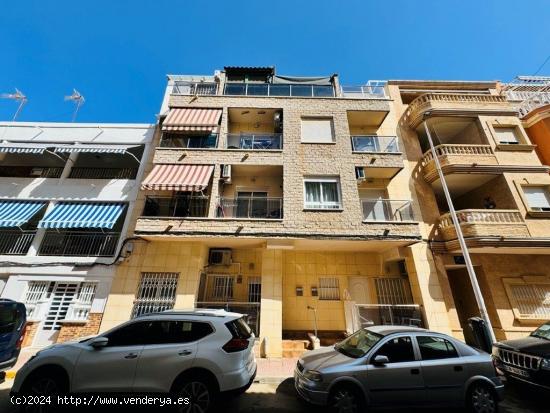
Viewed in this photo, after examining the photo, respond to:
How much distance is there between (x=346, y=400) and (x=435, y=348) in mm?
2301

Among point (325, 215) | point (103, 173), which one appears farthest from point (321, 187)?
point (103, 173)

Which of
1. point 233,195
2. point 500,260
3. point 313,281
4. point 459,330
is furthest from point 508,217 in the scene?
point 233,195

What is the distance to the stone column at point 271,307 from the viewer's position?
8555 millimetres

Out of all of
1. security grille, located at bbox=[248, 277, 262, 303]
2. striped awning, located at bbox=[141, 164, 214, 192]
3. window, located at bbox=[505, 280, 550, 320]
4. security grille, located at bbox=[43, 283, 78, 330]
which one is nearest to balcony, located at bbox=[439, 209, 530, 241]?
window, located at bbox=[505, 280, 550, 320]

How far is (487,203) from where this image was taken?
11.3m

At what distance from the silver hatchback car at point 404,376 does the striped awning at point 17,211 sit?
43.5 ft

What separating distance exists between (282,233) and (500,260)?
1016 cm

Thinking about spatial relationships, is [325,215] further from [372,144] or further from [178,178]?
[178,178]

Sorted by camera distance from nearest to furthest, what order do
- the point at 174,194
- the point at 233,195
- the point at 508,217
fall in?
the point at 508,217 → the point at 174,194 → the point at 233,195

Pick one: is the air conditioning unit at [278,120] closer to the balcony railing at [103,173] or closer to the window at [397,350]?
the balcony railing at [103,173]

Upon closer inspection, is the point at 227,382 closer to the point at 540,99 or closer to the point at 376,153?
the point at 376,153

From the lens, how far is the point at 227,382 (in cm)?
440

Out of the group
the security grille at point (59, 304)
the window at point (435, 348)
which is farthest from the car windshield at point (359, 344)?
the security grille at point (59, 304)

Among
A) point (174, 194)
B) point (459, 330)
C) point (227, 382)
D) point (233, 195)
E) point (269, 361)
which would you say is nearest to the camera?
point (227, 382)
